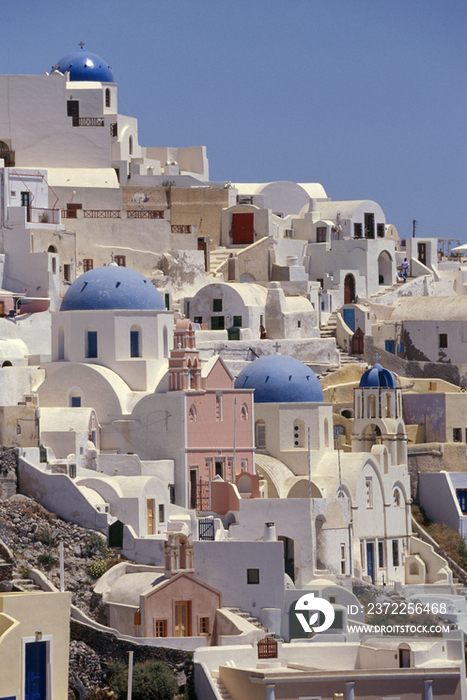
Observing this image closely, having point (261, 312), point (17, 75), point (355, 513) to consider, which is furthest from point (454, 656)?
point (17, 75)

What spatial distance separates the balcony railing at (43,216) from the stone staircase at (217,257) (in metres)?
6.34

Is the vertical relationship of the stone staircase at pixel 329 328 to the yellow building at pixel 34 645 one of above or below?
above

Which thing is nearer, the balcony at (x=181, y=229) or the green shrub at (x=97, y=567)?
the green shrub at (x=97, y=567)

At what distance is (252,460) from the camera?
52594mm

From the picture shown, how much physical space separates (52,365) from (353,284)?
17.6 meters

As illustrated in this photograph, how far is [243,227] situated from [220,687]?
2833 centimetres

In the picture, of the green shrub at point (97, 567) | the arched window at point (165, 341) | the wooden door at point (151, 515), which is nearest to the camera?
the green shrub at point (97, 567)

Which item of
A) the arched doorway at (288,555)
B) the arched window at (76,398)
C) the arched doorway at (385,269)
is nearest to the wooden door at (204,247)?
the arched doorway at (385,269)

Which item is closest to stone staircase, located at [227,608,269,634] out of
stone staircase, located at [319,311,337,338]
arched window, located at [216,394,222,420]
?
arched window, located at [216,394,222,420]

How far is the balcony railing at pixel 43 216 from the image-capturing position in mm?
60375

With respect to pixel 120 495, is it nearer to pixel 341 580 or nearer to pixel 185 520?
pixel 185 520

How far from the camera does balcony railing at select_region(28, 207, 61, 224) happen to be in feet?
198

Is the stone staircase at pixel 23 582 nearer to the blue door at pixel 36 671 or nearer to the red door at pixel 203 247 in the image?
the blue door at pixel 36 671

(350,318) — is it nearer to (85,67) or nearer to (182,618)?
(85,67)
